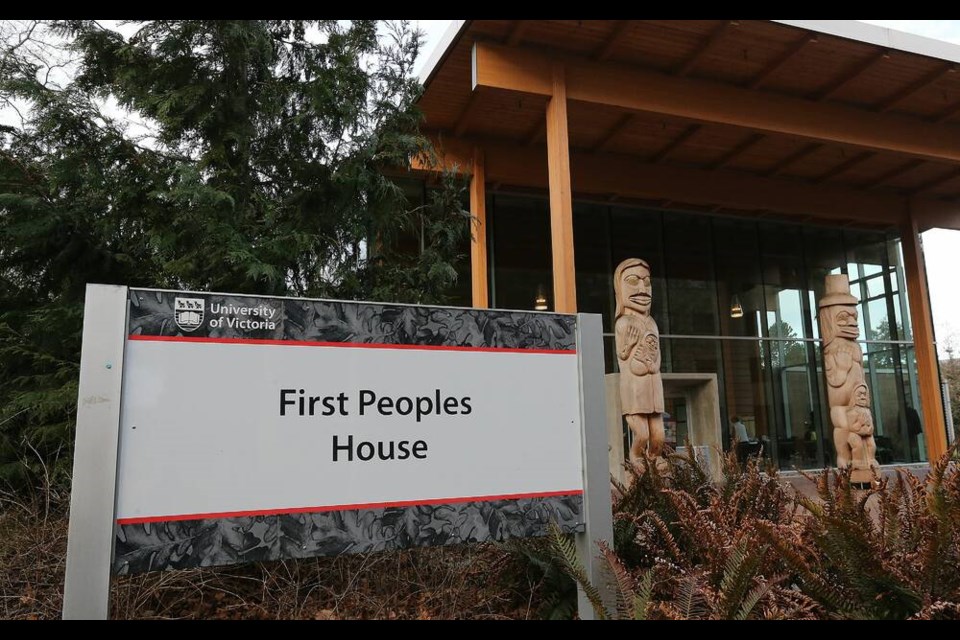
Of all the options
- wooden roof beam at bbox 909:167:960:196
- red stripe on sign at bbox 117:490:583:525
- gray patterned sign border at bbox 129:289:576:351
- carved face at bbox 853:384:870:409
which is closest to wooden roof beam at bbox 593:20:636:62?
carved face at bbox 853:384:870:409

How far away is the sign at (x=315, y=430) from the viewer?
3.09 metres

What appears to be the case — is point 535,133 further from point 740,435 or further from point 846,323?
point 740,435

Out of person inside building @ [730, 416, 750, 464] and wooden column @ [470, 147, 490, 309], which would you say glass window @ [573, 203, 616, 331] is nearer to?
wooden column @ [470, 147, 490, 309]

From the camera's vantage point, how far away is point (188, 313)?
3.32 meters

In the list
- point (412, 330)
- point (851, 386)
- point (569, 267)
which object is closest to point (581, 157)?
point (569, 267)

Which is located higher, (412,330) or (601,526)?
(412,330)

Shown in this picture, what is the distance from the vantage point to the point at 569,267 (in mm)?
11133

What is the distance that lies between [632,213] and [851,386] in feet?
25.5

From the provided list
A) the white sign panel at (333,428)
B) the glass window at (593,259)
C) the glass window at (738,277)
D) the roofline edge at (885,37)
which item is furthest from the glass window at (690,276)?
the white sign panel at (333,428)

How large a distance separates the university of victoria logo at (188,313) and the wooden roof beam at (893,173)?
60.9 ft

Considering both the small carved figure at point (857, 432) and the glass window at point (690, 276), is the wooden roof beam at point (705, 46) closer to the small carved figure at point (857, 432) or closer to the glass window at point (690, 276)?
the small carved figure at point (857, 432)

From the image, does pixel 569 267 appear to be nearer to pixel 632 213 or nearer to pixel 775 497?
pixel 775 497

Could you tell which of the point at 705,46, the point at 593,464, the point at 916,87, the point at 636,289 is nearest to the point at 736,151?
the point at 916,87

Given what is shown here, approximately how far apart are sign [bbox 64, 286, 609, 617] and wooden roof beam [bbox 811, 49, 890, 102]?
11566mm
